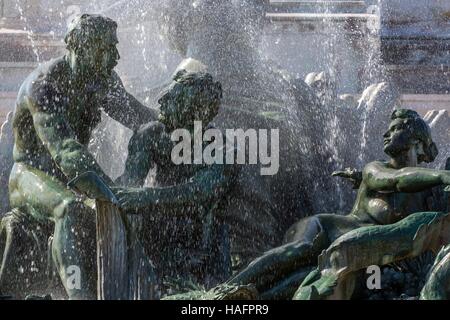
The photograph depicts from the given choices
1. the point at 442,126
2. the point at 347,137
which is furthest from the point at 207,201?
the point at 442,126

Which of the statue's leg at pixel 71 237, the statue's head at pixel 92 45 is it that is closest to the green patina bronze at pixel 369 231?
the statue's leg at pixel 71 237

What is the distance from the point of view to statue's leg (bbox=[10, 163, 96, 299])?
454 inches

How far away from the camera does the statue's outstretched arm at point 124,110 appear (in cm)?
1244

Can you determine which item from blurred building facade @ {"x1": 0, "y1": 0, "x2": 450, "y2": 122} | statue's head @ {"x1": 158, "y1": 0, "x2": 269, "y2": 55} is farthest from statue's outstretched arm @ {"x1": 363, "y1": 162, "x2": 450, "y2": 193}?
blurred building facade @ {"x1": 0, "y1": 0, "x2": 450, "y2": 122}

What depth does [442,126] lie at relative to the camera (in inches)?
615

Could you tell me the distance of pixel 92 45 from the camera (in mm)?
12109

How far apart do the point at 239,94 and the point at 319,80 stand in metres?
1.22

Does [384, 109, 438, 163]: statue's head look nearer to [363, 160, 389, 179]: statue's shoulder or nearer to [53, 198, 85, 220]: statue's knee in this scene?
[363, 160, 389, 179]: statue's shoulder

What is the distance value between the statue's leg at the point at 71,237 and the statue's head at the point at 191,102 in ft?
2.82

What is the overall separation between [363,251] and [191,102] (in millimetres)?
1596

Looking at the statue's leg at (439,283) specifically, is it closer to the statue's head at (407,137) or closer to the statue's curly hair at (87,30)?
the statue's head at (407,137)

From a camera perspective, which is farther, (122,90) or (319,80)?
(319,80)

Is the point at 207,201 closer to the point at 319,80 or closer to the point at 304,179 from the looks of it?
the point at 304,179
